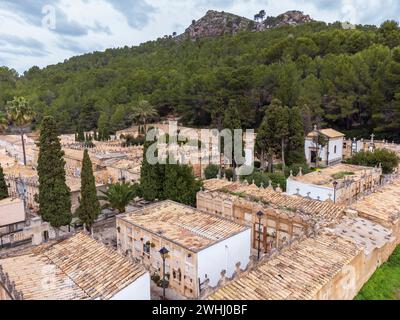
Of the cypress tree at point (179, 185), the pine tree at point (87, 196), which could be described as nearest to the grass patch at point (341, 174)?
the cypress tree at point (179, 185)

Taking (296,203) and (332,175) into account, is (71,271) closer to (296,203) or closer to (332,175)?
(296,203)

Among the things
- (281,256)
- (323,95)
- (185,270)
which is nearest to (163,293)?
(185,270)

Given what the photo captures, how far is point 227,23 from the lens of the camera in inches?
5433

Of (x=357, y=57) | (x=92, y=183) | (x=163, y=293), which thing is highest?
(x=357, y=57)

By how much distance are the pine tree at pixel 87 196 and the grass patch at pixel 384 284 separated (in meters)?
13.8

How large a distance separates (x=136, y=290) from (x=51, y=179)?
10.8 metres

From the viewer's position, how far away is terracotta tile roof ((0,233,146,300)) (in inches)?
413

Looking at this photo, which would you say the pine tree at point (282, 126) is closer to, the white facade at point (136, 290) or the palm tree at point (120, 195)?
the palm tree at point (120, 195)

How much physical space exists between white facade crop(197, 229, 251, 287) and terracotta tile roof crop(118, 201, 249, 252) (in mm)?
232

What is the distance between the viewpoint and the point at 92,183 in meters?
19.5

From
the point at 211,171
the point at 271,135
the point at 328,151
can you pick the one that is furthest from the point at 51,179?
the point at 328,151

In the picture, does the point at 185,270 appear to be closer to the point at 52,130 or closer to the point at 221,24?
the point at 52,130

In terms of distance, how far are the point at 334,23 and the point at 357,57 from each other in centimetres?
3399

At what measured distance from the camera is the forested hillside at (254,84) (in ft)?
138
